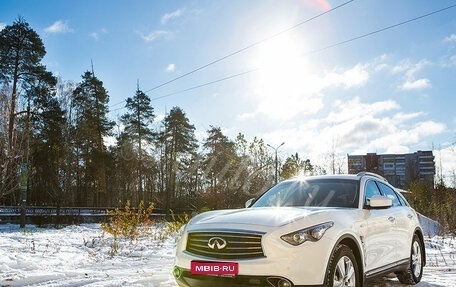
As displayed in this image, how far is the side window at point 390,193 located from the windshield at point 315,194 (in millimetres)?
968

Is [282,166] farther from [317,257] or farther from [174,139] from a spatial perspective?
[317,257]

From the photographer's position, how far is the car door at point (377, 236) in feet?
15.9

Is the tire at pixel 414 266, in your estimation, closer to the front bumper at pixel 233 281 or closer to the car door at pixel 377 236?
the car door at pixel 377 236

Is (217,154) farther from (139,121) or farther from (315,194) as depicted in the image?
(315,194)

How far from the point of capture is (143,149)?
4853 cm

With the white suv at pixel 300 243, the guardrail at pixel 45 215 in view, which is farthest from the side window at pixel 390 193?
the guardrail at pixel 45 215

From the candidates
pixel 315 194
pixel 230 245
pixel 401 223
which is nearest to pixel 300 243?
pixel 230 245

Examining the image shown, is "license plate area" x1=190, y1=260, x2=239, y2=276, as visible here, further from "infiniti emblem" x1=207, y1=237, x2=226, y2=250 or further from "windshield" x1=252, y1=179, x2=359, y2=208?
"windshield" x1=252, y1=179, x2=359, y2=208

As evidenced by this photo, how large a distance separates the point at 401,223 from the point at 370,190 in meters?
0.83

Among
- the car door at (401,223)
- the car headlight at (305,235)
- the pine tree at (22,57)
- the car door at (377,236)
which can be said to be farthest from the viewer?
the pine tree at (22,57)

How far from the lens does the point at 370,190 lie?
18.6ft

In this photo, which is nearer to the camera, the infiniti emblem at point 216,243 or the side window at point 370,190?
the infiniti emblem at point 216,243

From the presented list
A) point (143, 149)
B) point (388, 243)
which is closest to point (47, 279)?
point (388, 243)

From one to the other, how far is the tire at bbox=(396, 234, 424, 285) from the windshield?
71.4 inches
